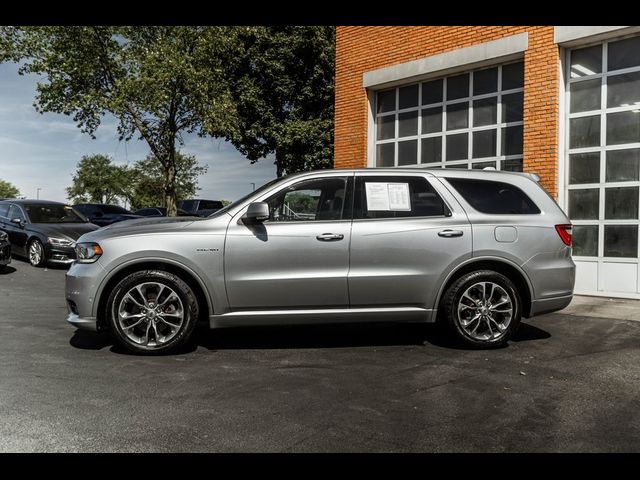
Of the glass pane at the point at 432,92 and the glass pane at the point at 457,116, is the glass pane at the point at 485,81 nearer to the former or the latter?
the glass pane at the point at 457,116

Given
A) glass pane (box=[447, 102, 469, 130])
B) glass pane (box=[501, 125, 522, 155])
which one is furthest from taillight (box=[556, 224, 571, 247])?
glass pane (box=[447, 102, 469, 130])

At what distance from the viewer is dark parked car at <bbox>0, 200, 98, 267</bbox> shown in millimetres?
13422

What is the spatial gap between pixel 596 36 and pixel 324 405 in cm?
845

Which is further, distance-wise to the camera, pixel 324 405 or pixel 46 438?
pixel 324 405

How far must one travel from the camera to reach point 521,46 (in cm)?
1036

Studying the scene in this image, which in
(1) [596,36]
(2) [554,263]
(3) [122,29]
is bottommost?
(2) [554,263]

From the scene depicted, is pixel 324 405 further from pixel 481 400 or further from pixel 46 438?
pixel 46 438

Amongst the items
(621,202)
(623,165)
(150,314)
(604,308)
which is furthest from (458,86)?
(150,314)

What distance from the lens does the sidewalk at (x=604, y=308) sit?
26.1 feet

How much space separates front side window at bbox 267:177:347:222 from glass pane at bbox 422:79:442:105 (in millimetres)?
6864

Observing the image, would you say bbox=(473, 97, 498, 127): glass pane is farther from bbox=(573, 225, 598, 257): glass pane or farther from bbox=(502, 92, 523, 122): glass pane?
bbox=(573, 225, 598, 257): glass pane
